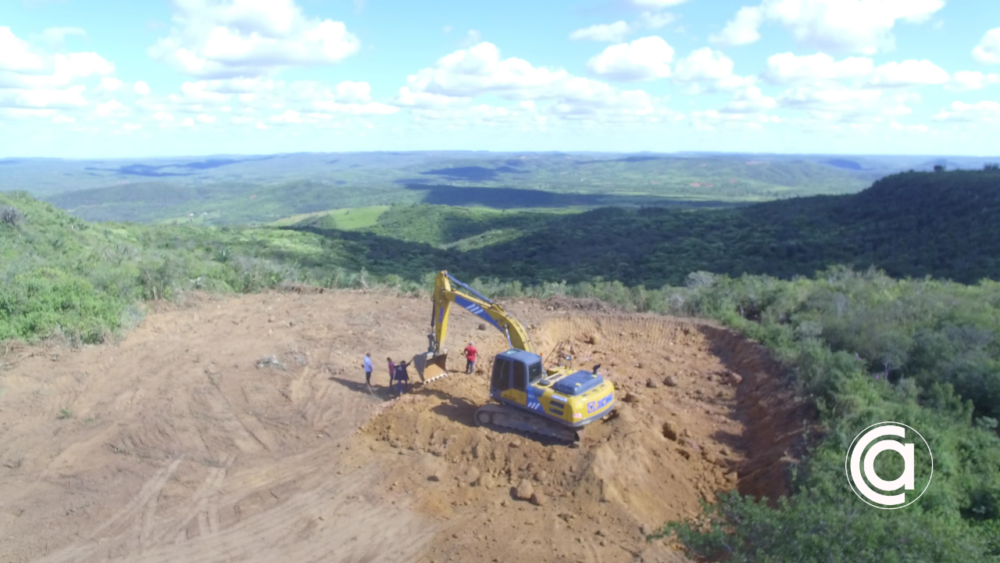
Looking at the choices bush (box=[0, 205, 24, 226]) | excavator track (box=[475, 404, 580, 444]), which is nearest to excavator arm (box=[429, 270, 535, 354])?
excavator track (box=[475, 404, 580, 444])

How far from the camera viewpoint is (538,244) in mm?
52562

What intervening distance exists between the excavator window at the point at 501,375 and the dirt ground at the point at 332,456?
953mm

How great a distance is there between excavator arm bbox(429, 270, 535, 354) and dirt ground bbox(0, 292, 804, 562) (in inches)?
52.1

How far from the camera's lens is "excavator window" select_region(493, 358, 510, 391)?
1221 centimetres

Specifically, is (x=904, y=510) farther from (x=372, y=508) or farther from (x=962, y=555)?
(x=372, y=508)

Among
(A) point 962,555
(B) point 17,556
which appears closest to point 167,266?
(B) point 17,556

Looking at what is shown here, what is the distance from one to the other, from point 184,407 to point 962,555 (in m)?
13.5

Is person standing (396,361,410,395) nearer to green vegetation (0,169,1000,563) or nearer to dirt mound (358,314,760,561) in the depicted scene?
dirt mound (358,314,760,561)

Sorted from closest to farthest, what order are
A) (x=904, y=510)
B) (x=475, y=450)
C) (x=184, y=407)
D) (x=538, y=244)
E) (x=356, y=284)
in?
(x=904, y=510)
(x=475, y=450)
(x=184, y=407)
(x=356, y=284)
(x=538, y=244)

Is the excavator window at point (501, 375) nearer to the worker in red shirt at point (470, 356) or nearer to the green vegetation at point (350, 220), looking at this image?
the worker in red shirt at point (470, 356)

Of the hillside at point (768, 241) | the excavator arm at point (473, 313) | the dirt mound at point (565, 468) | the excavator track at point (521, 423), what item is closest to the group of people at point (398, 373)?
the dirt mound at point (565, 468)

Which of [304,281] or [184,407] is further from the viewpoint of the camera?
[304,281]

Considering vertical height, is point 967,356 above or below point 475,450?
above

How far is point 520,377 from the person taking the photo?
12.0 metres
